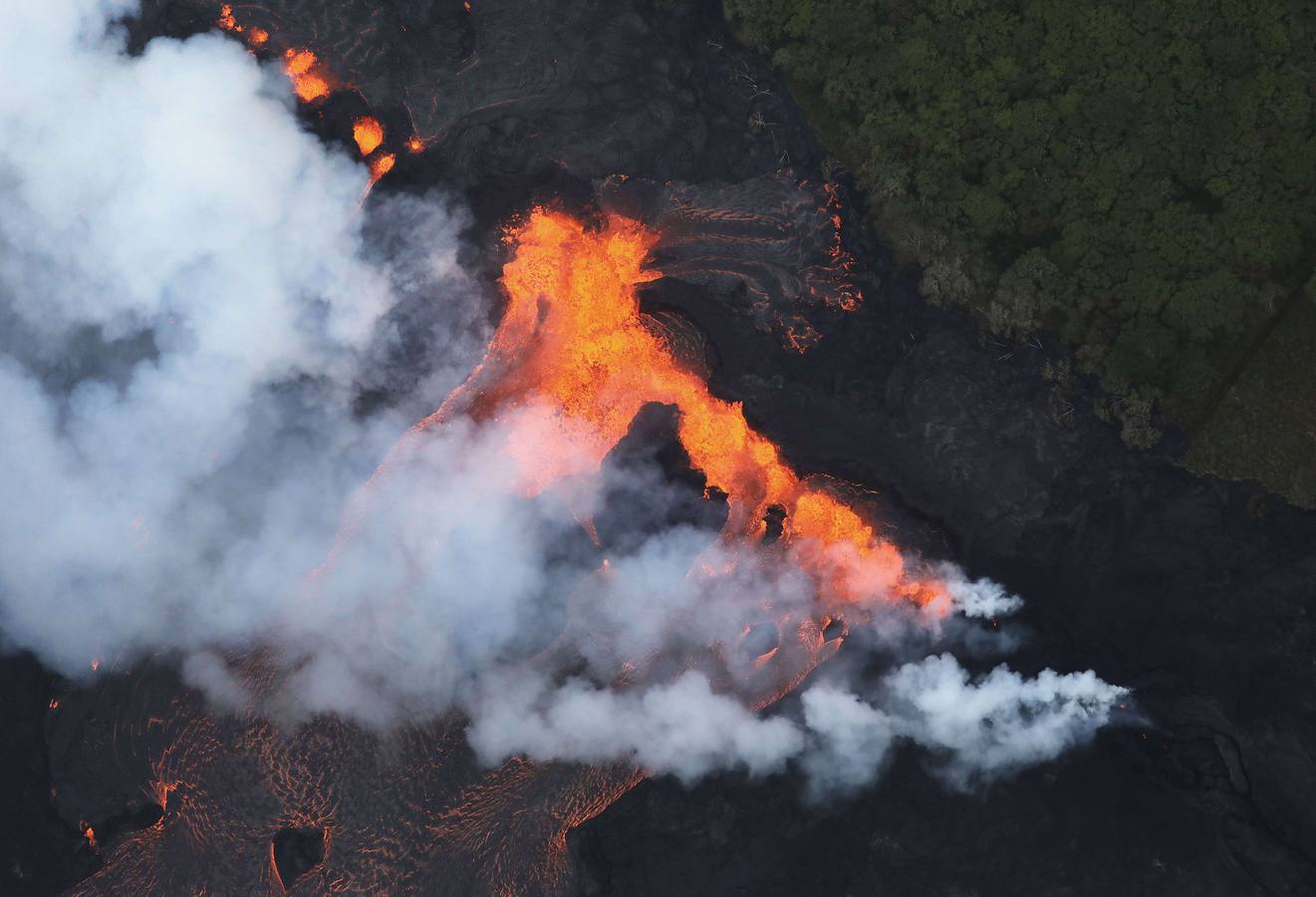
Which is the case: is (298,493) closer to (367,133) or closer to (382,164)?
(382,164)

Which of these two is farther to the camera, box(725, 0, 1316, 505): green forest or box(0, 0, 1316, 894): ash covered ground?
box(725, 0, 1316, 505): green forest

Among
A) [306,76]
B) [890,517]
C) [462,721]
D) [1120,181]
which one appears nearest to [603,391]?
[890,517]

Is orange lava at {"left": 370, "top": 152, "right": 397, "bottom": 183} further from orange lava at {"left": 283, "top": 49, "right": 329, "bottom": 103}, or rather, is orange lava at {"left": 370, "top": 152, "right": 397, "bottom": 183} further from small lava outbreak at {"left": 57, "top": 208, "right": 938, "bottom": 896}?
small lava outbreak at {"left": 57, "top": 208, "right": 938, "bottom": 896}

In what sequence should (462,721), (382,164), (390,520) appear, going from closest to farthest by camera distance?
(462,721), (390,520), (382,164)

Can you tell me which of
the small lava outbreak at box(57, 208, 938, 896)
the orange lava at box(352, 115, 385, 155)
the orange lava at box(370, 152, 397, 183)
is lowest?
the small lava outbreak at box(57, 208, 938, 896)

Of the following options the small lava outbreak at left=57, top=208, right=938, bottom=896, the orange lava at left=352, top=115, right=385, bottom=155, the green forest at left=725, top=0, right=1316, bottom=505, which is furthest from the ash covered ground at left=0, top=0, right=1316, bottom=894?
the green forest at left=725, top=0, right=1316, bottom=505

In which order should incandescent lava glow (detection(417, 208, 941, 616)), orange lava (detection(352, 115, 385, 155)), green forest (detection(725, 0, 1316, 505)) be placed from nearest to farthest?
green forest (detection(725, 0, 1316, 505))
incandescent lava glow (detection(417, 208, 941, 616))
orange lava (detection(352, 115, 385, 155))

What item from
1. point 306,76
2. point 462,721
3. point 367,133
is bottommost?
point 462,721
